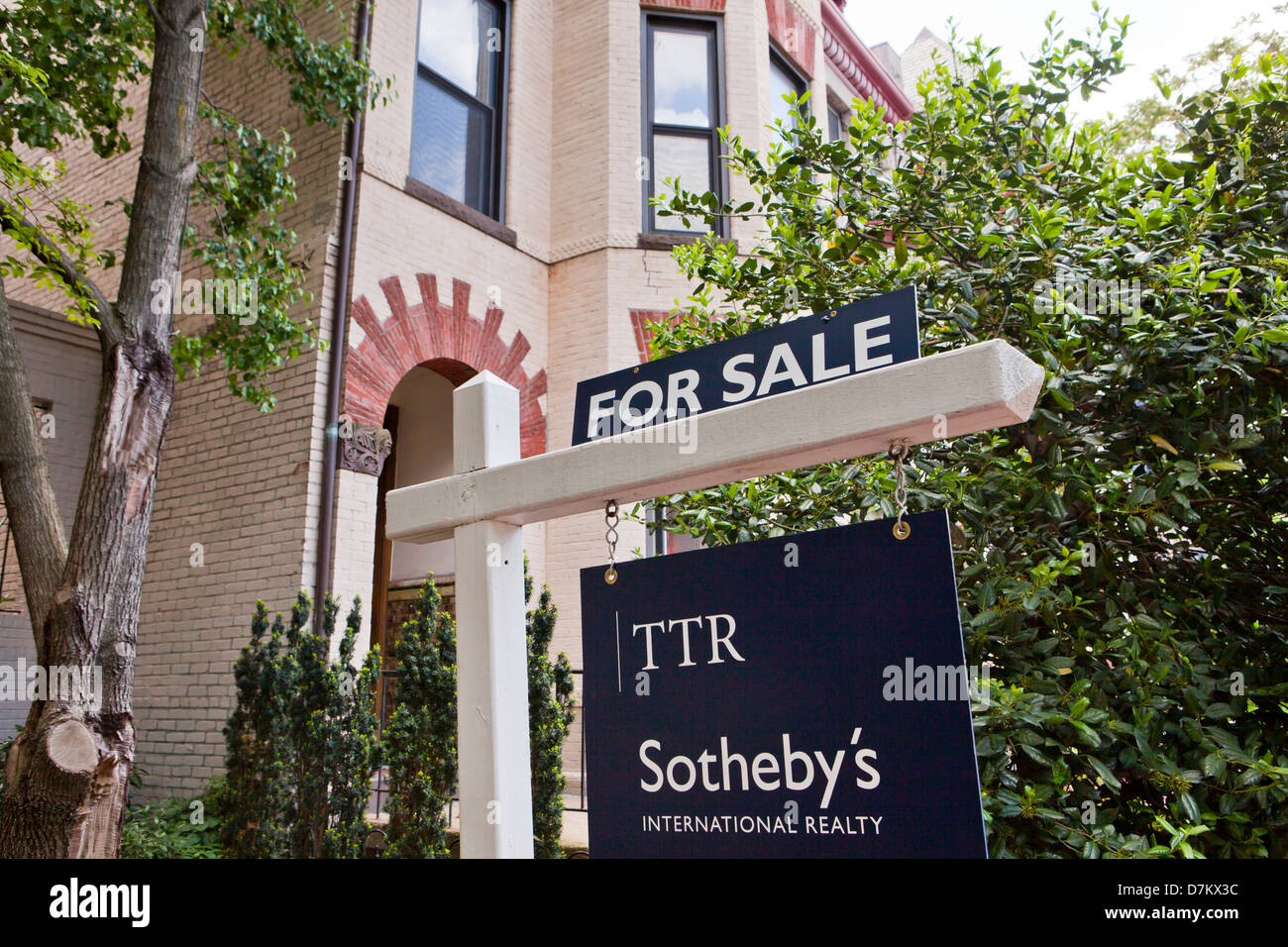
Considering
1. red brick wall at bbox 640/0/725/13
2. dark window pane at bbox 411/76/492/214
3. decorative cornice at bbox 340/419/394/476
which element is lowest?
decorative cornice at bbox 340/419/394/476

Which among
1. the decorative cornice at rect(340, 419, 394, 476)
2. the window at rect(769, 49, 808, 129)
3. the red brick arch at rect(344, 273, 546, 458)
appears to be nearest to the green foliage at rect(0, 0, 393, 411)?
the red brick arch at rect(344, 273, 546, 458)

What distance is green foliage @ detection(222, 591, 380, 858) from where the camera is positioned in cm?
514

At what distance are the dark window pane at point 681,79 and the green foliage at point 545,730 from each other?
19.9 ft

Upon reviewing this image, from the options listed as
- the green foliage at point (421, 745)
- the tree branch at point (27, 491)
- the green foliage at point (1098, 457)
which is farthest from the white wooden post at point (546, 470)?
the tree branch at point (27, 491)

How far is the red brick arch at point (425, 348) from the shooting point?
A: 7.08m

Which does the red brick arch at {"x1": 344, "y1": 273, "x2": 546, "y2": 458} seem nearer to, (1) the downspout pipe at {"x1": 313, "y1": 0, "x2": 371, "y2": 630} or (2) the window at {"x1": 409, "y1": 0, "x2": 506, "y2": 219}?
(1) the downspout pipe at {"x1": 313, "y1": 0, "x2": 371, "y2": 630}

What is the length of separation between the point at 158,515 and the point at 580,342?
400cm

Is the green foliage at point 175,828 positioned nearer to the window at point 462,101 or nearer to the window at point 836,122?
the window at point 462,101

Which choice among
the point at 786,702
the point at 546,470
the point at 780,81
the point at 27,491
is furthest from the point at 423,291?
the point at 786,702

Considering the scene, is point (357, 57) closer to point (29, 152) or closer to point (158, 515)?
point (158, 515)

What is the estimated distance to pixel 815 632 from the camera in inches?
70.2

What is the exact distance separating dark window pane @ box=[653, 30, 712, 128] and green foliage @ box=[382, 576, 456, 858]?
6.42 metres
